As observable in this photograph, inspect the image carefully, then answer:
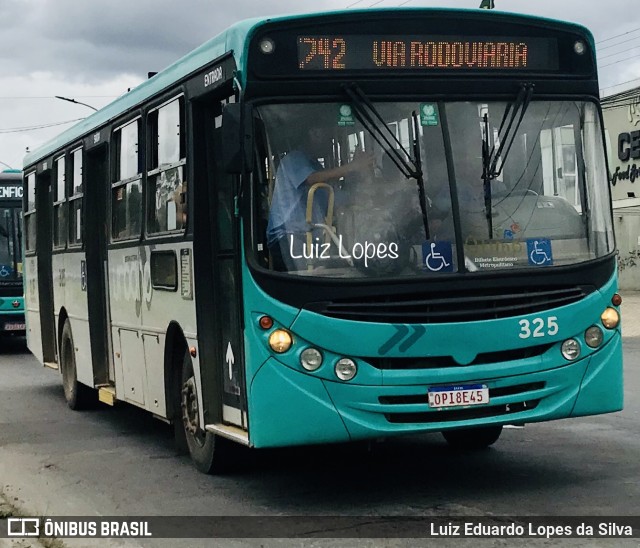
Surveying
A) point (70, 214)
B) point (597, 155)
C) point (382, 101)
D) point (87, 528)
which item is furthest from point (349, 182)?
point (70, 214)

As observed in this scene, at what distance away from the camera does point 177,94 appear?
9461mm

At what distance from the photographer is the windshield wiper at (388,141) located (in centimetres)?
790

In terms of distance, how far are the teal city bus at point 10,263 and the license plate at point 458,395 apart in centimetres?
1686

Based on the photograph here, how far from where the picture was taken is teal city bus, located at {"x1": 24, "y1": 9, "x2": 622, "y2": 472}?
7715mm

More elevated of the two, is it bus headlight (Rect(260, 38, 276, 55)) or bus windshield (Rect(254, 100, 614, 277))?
bus headlight (Rect(260, 38, 276, 55))

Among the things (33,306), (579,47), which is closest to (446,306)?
(579,47)

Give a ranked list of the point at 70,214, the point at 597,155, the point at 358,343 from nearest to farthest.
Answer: the point at 358,343 < the point at 597,155 < the point at 70,214

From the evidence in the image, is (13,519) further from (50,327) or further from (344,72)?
(50,327)

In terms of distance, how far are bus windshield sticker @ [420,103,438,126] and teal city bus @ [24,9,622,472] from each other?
1cm

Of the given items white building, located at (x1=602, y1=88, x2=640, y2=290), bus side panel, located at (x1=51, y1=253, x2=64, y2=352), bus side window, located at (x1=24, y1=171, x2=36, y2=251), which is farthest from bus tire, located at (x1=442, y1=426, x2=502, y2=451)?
white building, located at (x1=602, y1=88, x2=640, y2=290)

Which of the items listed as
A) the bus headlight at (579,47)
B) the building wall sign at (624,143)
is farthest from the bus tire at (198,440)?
the building wall sign at (624,143)

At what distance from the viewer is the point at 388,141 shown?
25.9ft

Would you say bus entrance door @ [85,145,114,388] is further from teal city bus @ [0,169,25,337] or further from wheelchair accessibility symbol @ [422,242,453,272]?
teal city bus @ [0,169,25,337]

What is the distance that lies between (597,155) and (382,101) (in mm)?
1503
